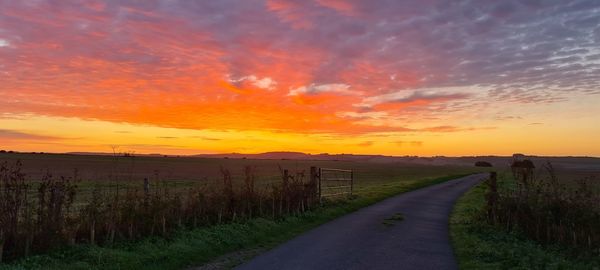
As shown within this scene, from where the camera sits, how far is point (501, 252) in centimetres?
1178

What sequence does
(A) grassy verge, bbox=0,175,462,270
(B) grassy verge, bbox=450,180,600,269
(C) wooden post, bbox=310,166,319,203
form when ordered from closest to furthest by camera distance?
(A) grassy verge, bbox=0,175,462,270 < (B) grassy verge, bbox=450,180,600,269 < (C) wooden post, bbox=310,166,319,203

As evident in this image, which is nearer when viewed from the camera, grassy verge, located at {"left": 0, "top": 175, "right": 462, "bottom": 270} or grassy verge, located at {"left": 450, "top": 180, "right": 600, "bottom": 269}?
grassy verge, located at {"left": 0, "top": 175, "right": 462, "bottom": 270}

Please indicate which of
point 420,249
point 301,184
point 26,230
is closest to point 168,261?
point 26,230

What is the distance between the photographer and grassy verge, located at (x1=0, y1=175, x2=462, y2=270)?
9461mm

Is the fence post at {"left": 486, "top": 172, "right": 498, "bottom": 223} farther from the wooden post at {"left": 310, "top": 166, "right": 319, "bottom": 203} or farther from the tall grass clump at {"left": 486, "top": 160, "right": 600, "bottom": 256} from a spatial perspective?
the wooden post at {"left": 310, "top": 166, "right": 319, "bottom": 203}

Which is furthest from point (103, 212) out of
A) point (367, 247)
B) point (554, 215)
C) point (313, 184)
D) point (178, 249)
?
point (554, 215)

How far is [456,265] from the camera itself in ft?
34.6

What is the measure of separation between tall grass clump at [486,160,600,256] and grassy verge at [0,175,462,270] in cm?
741

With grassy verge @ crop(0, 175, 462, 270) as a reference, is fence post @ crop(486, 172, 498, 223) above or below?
above

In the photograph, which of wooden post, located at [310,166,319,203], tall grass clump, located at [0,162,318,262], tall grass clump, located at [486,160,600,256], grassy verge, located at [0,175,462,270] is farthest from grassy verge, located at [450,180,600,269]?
wooden post, located at [310,166,319,203]

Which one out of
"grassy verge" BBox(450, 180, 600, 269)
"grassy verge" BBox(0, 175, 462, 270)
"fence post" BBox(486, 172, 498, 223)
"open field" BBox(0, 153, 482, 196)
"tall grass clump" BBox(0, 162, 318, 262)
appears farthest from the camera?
"open field" BBox(0, 153, 482, 196)

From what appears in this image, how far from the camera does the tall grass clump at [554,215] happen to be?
14.9 metres

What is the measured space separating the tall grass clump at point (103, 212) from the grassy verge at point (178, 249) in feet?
1.44

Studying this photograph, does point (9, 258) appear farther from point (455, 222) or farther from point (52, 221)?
point (455, 222)
